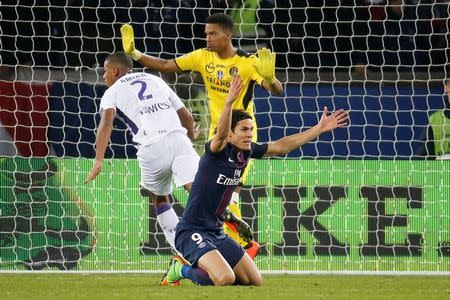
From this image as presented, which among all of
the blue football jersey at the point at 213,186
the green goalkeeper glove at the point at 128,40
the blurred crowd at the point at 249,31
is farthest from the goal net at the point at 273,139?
the blue football jersey at the point at 213,186

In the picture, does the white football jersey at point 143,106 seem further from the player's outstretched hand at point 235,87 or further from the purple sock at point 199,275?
the player's outstretched hand at point 235,87

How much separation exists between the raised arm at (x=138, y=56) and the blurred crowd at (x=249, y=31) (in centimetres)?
239

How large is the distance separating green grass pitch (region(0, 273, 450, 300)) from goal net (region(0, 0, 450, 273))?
63 centimetres

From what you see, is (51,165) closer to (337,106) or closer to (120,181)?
(120,181)

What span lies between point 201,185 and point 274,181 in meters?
3.12

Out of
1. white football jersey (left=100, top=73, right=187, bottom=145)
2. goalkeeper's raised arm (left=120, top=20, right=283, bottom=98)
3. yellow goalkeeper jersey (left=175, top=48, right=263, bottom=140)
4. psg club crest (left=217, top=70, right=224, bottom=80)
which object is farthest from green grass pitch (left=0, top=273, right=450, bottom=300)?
psg club crest (left=217, top=70, right=224, bottom=80)

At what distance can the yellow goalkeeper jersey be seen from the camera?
33.8 ft

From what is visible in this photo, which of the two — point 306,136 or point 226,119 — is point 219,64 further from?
point 226,119

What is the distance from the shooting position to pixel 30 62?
1321cm

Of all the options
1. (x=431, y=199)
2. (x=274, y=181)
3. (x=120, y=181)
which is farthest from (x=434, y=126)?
(x=120, y=181)

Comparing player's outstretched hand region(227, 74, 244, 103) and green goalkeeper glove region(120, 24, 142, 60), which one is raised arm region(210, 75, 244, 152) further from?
green goalkeeper glove region(120, 24, 142, 60)

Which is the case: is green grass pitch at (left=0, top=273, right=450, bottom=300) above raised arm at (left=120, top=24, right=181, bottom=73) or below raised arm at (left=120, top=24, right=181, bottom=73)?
below

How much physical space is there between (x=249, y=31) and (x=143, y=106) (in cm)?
333

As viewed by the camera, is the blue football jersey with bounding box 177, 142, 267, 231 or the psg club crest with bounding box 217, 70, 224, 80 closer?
the blue football jersey with bounding box 177, 142, 267, 231
